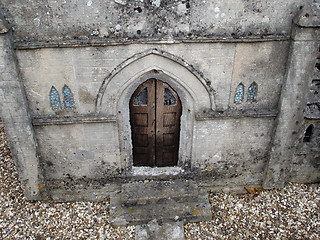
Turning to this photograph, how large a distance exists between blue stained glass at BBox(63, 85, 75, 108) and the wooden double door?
110 centimetres

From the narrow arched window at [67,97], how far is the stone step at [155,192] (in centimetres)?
201

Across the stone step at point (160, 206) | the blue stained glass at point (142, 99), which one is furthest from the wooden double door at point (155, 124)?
the stone step at point (160, 206)

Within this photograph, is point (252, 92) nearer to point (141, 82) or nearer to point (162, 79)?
point (162, 79)

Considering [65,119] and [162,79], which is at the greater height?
[162,79]

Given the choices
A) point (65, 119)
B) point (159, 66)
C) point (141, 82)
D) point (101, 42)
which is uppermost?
point (101, 42)

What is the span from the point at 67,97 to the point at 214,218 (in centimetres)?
369

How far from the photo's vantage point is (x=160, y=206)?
566 cm

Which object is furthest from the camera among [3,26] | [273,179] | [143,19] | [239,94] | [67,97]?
[273,179]

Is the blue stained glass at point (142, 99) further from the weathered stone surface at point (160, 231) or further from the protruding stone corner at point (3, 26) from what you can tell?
the protruding stone corner at point (3, 26)

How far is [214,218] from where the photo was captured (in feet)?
18.7

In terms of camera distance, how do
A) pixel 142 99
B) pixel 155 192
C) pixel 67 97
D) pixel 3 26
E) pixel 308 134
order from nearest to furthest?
pixel 3 26 → pixel 67 97 → pixel 142 99 → pixel 155 192 → pixel 308 134

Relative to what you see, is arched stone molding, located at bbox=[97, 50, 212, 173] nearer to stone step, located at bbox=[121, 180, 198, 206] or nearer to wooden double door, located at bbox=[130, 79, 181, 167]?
wooden double door, located at bbox=[130, 79, 181, 167]

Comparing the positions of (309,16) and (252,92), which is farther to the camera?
(252,92)

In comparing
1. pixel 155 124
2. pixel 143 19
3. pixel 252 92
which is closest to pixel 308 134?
pixel 252 92
